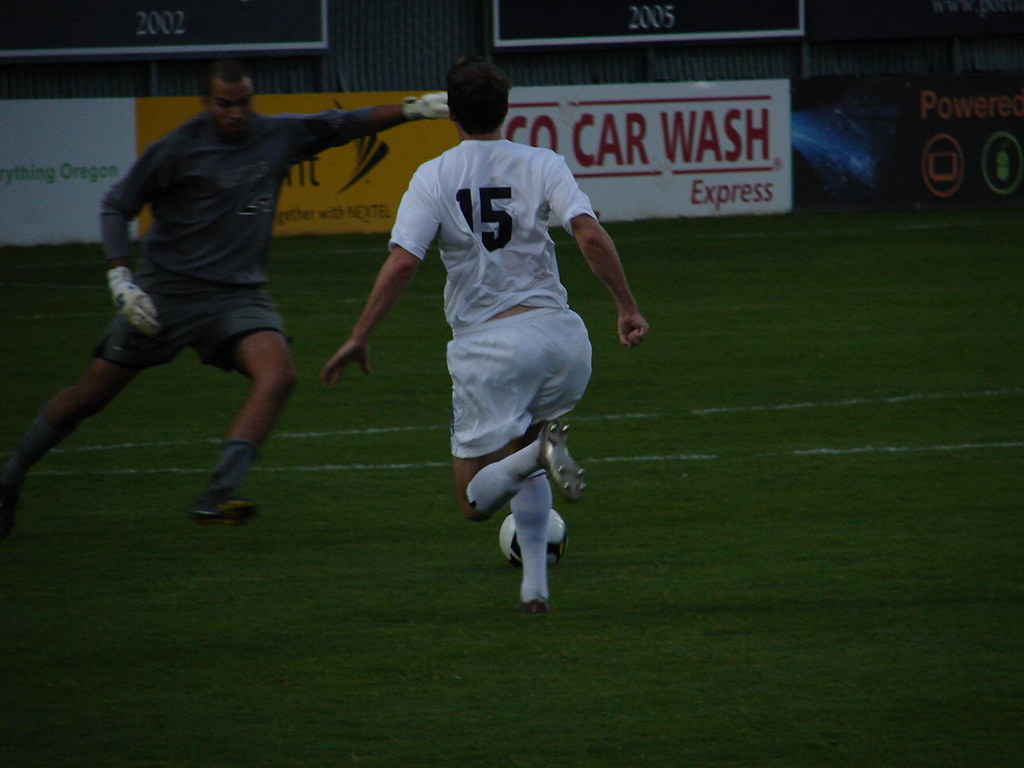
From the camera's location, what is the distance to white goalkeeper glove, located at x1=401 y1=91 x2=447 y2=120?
6.69m

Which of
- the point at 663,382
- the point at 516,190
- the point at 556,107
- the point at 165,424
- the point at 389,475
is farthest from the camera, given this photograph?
the point at 556,107

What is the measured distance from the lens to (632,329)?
539 cm

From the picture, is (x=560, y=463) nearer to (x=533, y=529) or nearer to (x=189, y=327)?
(x=533, y=529)

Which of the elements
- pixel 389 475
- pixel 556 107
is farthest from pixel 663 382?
pixel 556 107

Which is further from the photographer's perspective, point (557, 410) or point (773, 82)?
point (773, 82)

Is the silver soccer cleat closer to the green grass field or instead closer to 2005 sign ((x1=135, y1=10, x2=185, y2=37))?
the green grass field

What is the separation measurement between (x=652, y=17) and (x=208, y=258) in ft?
69.2

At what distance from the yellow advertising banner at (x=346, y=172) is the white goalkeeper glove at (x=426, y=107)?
15.4 m

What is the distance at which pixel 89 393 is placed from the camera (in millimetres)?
6617

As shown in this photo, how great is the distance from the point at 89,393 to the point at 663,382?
16.4 ft

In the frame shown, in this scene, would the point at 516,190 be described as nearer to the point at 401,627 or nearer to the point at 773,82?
the point at 401,627

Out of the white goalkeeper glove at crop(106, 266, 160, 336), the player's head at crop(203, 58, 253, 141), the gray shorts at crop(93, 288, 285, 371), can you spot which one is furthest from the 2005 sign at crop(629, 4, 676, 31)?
the white goalkeeper glove at crop(106, 266, 160, 336)

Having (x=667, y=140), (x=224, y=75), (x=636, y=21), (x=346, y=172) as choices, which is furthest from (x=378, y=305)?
(x=636, y=21)

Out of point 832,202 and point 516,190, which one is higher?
point 516,190
